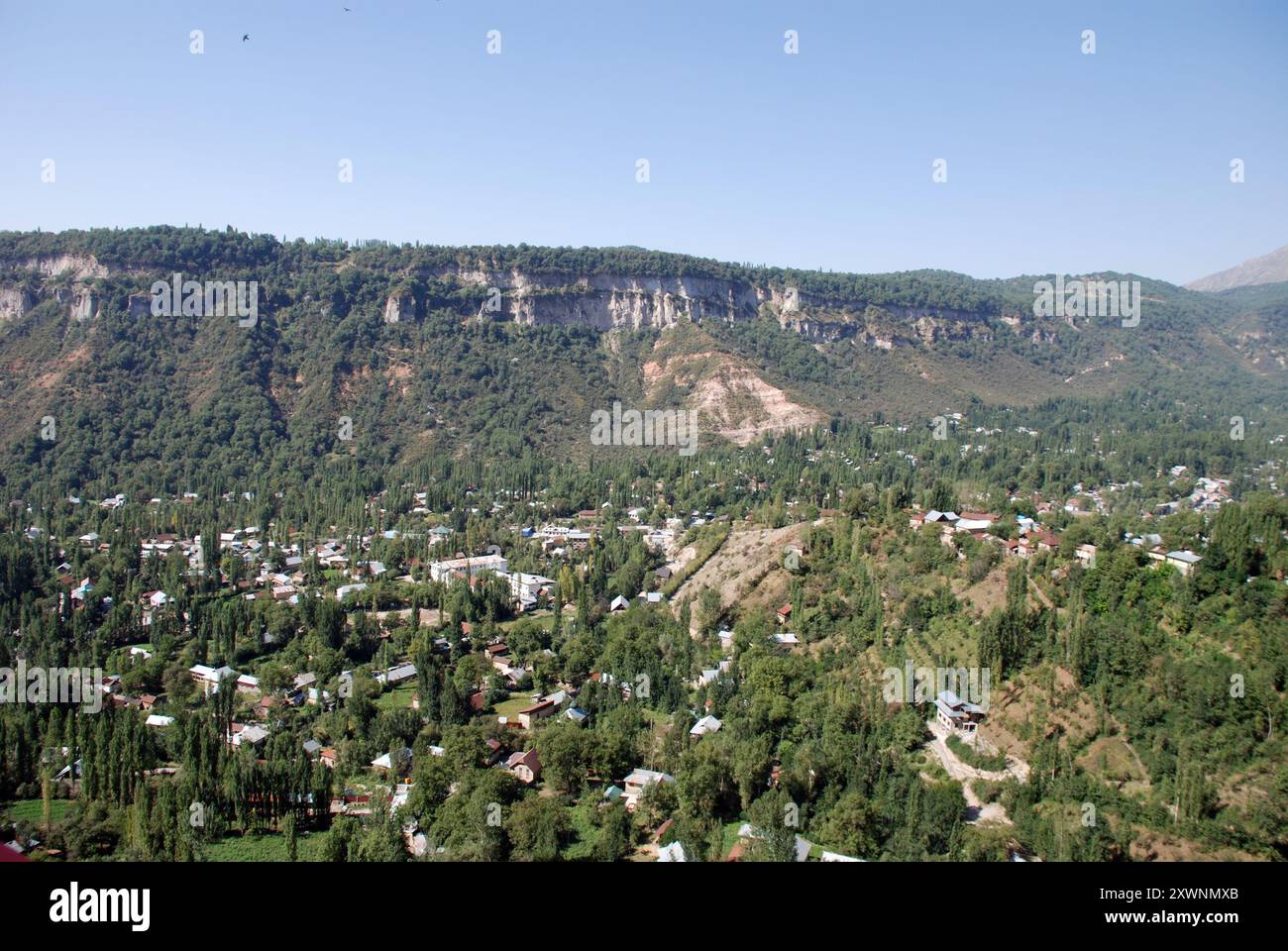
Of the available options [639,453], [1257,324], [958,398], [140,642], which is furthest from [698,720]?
[1257,324]

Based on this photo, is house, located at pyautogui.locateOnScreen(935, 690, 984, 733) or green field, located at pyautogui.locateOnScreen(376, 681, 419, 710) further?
green field, located at pyautogui.locateOnScreen(376, 681, 419, 710)

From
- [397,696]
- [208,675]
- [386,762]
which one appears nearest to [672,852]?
[386,762]

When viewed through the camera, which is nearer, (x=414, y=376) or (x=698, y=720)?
(x=698, y=720)

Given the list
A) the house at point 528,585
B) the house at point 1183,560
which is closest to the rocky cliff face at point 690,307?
the house at point 528,585

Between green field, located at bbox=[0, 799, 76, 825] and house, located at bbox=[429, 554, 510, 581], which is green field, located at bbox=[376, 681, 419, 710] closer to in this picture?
green field, located at bbox=[0, 799, 76, 825]

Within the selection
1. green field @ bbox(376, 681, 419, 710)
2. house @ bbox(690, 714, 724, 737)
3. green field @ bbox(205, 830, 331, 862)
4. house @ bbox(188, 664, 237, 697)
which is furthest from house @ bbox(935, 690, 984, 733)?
house @ bbox(188, 664, 237, 697)

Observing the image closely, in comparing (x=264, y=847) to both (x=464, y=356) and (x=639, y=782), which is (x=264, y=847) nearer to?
(x=639, y=782)

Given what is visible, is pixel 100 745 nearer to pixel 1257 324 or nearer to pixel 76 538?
pixel 76 538
